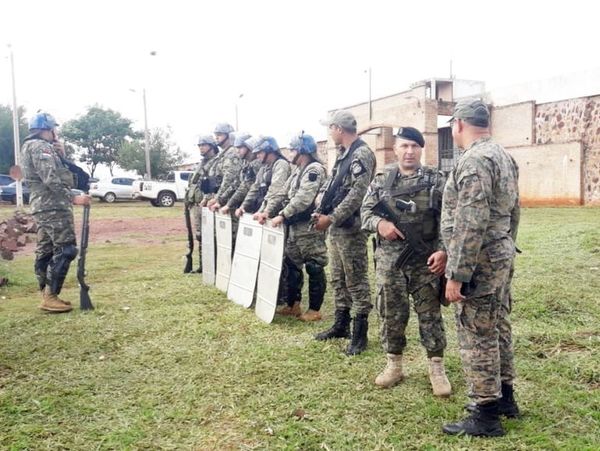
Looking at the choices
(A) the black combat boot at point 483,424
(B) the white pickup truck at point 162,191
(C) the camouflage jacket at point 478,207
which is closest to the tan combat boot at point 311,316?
(A) the black combat boot at point 483,424

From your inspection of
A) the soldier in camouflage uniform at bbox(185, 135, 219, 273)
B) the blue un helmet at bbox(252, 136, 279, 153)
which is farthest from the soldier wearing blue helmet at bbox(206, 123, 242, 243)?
the blue un helmet at bbox(252, 136, 279, 153)

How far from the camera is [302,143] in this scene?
4.96 metres

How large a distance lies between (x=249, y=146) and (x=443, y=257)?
3.68 metres

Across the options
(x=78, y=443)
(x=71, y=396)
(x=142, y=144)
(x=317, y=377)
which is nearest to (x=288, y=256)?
(x=317, y=377)

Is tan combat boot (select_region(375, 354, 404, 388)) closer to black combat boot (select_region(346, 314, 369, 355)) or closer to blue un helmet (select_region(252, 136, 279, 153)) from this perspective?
black combat boot (select_region(346, 314, 369, 355))

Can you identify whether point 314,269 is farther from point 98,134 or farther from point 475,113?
point 98,134

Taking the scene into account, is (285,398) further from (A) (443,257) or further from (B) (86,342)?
(B) (86,342)

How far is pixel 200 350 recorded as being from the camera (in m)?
4.38

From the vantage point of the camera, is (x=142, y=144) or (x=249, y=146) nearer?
(x=249, y=146)

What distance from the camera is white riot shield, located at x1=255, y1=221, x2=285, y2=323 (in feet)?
16.3

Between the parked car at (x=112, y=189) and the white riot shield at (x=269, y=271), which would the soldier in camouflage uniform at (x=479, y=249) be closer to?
the white riot shield at (x=269, y=271)

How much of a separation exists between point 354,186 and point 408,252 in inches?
39.2

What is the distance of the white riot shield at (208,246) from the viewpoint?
666 centimetres

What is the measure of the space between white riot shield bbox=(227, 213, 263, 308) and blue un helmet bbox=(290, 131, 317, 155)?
88 cm
